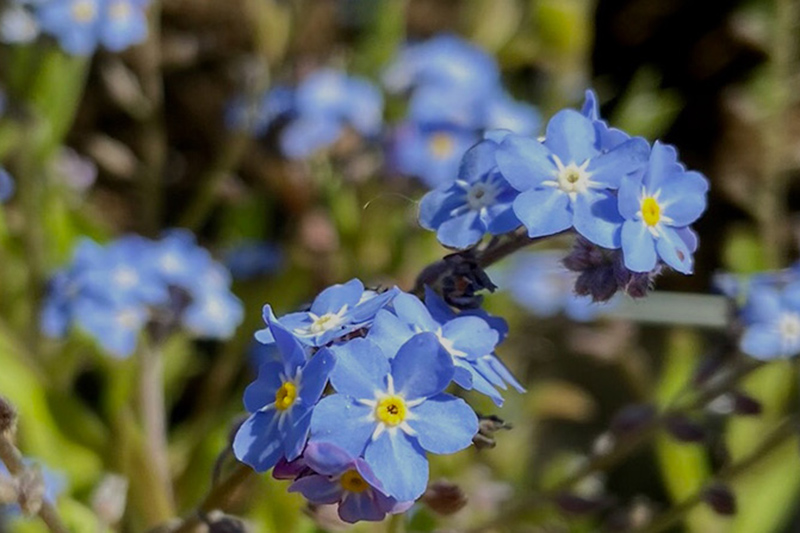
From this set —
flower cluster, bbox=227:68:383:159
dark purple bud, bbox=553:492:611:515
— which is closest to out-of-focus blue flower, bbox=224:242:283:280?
flower cluster, bbox=227:68:383:159

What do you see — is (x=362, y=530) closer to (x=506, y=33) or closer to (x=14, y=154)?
(x=14, y=154)

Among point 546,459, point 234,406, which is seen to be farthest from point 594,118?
point 546,459

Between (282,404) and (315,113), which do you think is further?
(315,113)

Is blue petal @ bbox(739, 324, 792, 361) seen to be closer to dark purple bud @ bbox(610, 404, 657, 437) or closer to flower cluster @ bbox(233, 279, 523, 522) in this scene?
dark purple bud @ bbox(610, 404, 657, 437)

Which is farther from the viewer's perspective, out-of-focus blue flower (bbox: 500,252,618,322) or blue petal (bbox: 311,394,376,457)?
out-of-focus blue flower (bbox: 500,252,618,322)

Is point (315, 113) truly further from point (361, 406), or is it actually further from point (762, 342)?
point (361, 406)

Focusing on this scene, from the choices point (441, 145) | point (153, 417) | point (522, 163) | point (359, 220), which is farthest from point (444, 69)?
point (522, 163)

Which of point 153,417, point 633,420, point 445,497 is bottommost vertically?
point 153,417

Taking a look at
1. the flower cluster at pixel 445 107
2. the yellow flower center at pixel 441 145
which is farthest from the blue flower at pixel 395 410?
the yellow flower center at pixel 441 145
